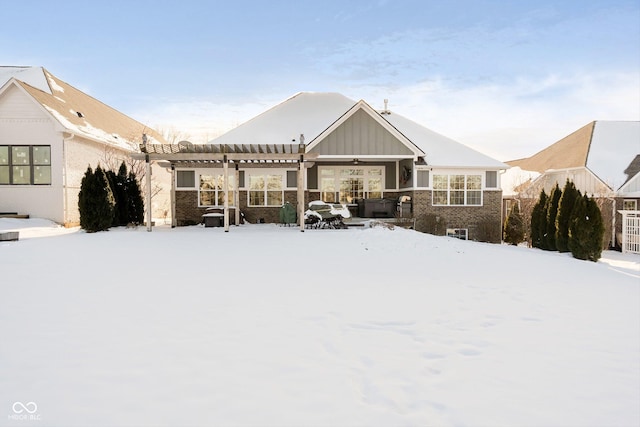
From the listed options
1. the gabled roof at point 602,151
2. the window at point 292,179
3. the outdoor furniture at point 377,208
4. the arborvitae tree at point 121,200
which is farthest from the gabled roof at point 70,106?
the gabled roof at point 602,151

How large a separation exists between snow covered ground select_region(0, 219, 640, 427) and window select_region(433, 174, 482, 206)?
12.7 metres

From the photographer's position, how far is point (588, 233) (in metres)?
13.9

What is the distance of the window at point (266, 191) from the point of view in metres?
21.2

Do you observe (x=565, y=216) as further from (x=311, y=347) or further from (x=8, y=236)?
(x=8, y=236)

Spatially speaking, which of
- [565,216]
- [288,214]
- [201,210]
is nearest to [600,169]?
[565,216]

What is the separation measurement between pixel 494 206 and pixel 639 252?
7061mm

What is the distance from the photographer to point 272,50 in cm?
2086

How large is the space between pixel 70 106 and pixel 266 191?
41.4ft

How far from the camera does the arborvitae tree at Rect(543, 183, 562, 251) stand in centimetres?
1643

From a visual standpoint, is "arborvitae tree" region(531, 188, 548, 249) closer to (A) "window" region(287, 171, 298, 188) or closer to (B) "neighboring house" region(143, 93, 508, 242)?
(B) "neighboring house" region(143, 93, 508, 242)

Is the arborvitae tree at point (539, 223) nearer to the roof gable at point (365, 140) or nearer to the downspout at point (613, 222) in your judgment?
the roof gable at point (365, 140)

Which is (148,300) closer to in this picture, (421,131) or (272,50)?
(272,50)

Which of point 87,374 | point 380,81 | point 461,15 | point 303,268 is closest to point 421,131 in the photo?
point 380,81

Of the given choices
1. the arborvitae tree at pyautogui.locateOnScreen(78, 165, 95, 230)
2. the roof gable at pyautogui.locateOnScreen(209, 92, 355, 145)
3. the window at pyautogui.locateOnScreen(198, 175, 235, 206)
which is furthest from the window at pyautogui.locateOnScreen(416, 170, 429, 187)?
the arborvitae tree at pyautogui.locateOnScreen(78, 165, 95, 230)
